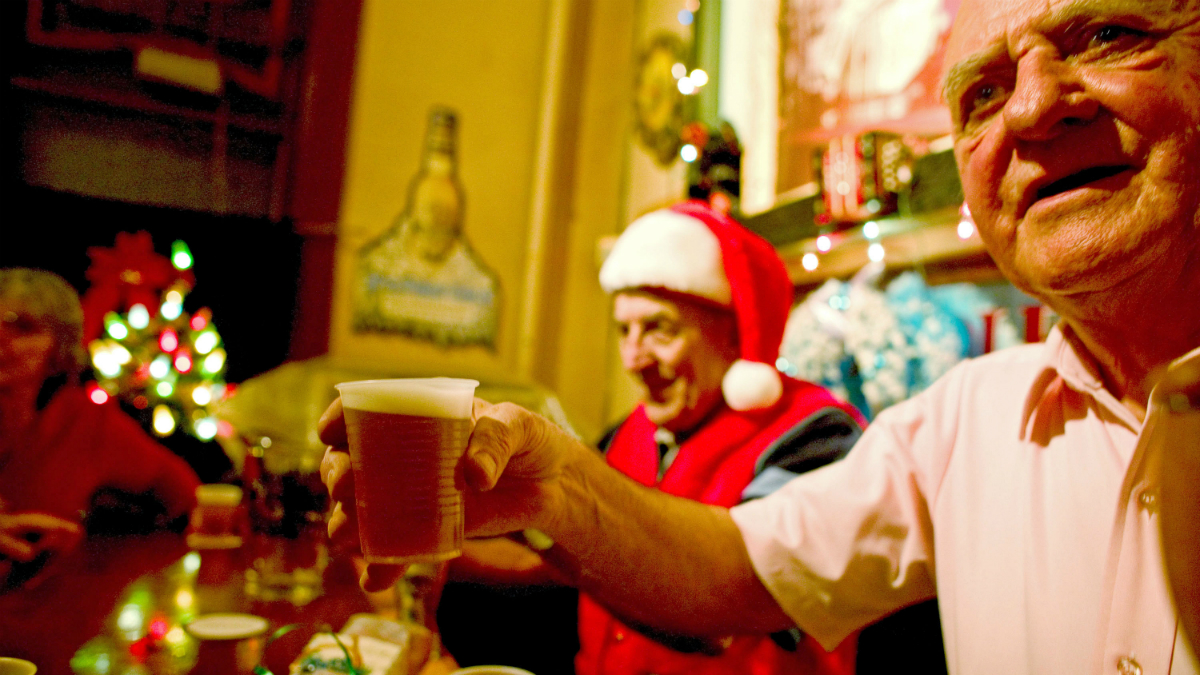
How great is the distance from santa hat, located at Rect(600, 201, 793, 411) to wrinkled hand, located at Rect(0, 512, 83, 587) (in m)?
1.47

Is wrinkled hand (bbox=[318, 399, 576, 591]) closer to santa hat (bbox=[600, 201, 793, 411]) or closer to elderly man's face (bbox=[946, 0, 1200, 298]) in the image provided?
elderly man's face (bbox=[946, 0, 1200, 298])

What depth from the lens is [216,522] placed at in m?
2.00

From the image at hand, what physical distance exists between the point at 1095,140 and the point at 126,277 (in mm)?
3991

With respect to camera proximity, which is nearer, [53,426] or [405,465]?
[405,465]

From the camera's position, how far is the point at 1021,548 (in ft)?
3.06

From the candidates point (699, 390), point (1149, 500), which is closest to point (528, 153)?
point (699, 390)

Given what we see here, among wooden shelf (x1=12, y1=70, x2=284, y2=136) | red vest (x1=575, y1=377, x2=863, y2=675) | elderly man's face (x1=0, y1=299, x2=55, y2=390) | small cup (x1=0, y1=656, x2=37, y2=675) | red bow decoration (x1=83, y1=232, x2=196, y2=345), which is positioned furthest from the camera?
wooden shelf (x1=12, y1=70, x2=284, y2=136)

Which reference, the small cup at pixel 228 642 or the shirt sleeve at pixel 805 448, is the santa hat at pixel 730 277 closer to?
the shirt sleeve at pixel 805 448

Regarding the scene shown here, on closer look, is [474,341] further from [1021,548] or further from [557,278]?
[1021,548]

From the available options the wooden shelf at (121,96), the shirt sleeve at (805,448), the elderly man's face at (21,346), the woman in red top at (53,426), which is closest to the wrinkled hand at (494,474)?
the shirt sleeve at (805,448)

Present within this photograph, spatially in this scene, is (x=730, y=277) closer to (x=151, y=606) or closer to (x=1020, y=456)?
(x=1020, y=456)

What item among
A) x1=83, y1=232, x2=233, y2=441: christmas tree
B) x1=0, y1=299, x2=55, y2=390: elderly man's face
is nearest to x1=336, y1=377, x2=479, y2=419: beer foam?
x1=0, y1=299, x2=55, y2=390: elderly man's face

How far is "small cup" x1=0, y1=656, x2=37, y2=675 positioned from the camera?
90 centimetres

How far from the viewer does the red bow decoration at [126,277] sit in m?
3.46
